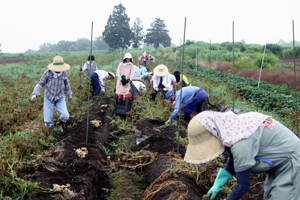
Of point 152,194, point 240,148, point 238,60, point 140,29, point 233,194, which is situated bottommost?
point 152,194

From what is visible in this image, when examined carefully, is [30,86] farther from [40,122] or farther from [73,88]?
[40,122]

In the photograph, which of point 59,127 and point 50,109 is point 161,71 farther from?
point 50,109

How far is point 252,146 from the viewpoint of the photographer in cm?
193

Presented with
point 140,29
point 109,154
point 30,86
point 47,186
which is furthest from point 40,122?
point 140,29

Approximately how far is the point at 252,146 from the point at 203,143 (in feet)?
1.19

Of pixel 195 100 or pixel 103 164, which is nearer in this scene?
pixel 103 164

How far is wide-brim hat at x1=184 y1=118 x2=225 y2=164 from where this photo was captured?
2.00 m

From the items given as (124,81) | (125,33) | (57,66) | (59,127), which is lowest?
(59,127)

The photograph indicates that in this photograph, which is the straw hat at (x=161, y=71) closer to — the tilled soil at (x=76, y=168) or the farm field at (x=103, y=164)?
the farm field at (x=103, y=164)

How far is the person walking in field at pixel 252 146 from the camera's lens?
6.28 ft

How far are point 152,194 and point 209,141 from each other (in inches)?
49.5

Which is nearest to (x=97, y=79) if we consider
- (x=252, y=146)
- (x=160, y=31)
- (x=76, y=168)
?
(x=76, y=168)

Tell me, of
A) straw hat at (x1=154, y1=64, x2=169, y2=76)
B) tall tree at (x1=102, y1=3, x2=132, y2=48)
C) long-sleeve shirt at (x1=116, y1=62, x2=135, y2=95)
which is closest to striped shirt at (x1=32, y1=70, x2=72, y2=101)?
long-sleeve shirt at (x1=116, y1=62, x2=135, y2=95)

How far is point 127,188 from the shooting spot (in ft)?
12.1
